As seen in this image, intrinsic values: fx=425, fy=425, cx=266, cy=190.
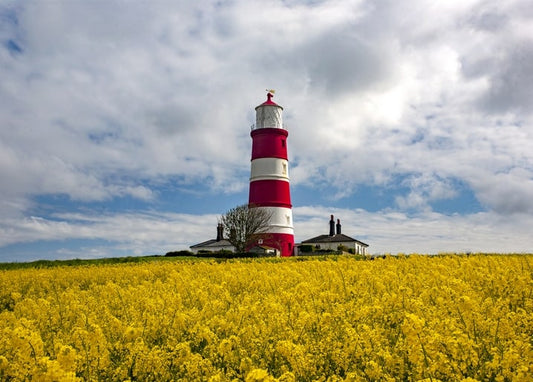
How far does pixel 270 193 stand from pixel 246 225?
3.55 meters

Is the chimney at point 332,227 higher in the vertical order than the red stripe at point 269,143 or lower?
lower

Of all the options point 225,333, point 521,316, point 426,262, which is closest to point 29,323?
point 225,333

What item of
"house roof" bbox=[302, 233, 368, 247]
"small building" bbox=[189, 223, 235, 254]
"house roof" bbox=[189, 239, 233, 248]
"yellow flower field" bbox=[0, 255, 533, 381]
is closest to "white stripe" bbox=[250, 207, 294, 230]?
"house roof" bbox=[189, 239, 233, 248]

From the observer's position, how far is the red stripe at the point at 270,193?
37406 millimetres

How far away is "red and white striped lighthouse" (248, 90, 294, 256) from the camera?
3744 cm

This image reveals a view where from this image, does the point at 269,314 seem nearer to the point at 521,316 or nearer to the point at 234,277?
the point at 521,316

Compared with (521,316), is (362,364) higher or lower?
lower

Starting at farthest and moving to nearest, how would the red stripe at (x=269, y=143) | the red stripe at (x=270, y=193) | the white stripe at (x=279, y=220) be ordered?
the red stripe at (x=269, y=143)
the red stripe at (x=270, y=193)
the white stripe at (x=279, y=220)

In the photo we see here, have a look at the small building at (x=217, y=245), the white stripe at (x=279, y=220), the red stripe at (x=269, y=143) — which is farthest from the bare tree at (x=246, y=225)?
the small building at (x=217, y=245)

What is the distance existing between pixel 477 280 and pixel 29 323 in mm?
8238

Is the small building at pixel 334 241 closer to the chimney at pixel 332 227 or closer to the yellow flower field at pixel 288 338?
the chimney at pixel 332 227

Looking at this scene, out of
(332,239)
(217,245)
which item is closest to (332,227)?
(332,239)

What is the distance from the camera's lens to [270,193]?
37500mm

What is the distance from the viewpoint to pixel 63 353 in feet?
10.8
